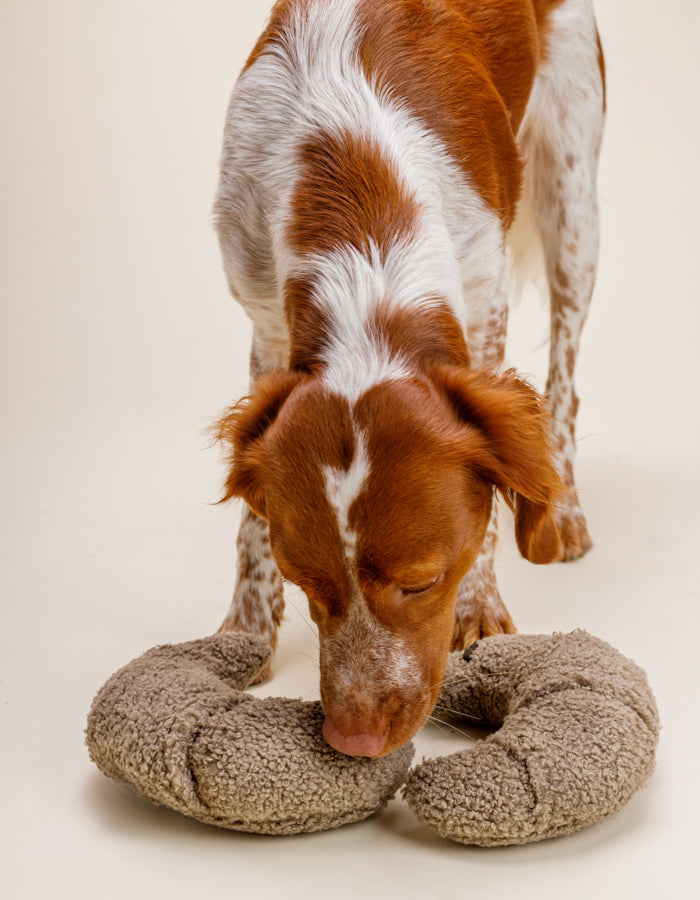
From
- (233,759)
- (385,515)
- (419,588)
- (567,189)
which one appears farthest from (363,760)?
(567,189)

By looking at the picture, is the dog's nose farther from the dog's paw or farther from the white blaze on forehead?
the dog's paw

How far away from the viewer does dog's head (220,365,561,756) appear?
88.3 inches

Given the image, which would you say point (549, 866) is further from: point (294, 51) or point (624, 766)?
point (294, 51)

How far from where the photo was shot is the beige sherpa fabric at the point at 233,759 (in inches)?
91.0

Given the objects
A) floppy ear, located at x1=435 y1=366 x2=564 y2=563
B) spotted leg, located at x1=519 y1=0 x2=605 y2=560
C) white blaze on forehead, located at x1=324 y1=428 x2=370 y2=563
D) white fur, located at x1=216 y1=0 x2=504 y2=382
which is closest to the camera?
white blaze on forehead, located at x1=324 y1=428 x2=370 y2=563

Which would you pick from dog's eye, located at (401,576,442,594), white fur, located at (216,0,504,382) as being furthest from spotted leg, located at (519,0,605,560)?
dog's eye, located at (401,576,442,594)

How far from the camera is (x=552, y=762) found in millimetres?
2271

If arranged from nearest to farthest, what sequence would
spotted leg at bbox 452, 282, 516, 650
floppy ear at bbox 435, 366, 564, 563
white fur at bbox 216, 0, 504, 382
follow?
floppy ear at bbox 435, 366, 564, 563 → white fur at bbox 216, 0, 504, 382 → spotted leg at bbox 452, 282, 516, 650

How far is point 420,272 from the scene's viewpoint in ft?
8.44

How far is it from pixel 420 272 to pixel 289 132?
1.69 ft

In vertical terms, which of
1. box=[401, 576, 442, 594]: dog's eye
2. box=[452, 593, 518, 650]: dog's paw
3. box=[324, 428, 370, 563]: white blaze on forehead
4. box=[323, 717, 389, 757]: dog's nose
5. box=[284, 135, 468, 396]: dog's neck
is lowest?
box=[452, 593, 518, 650]: dog's paw

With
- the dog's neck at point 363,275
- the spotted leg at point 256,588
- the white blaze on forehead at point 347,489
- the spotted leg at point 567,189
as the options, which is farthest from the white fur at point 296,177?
the spotted leg at point 567,189

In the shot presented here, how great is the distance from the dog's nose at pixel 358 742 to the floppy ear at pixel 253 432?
47 centimetres

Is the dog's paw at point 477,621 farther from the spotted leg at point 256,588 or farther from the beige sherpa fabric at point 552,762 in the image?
the beige sherpa fabric at point 552,762
